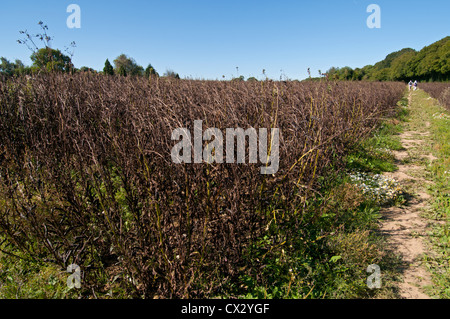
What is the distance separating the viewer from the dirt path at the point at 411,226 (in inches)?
99.3

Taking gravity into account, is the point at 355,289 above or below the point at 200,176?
below

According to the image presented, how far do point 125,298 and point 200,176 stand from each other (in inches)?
49.1

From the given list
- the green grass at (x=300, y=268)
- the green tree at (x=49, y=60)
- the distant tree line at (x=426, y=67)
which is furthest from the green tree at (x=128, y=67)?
the distant tree line at (x=426, y=67)

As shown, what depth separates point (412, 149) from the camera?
7.13 m

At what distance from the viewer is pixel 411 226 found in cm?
353

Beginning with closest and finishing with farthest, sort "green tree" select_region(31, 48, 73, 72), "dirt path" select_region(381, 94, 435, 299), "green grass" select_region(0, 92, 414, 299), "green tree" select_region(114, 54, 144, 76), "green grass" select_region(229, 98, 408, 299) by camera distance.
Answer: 1. "green grass" select_region(0, 92, 414, 299)
2. "green grass" select_region(229, 98, 408, 299)
3. "dirt path" select_region(381, 94, 435, 299)
4. "green tree" select_region(31, 48, 73, 72)
5. "green tree" select_region(114, 54, 144, 76)

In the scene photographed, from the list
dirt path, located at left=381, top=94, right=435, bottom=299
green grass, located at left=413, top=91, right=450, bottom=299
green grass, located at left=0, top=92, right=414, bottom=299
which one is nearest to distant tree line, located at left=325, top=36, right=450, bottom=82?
green grass, located at left=413, top=91, right=450, bottom=299

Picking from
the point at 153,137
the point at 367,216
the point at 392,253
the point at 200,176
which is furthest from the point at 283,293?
the point at 367,216

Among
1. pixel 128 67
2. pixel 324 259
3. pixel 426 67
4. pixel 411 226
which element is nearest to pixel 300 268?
pixel 324 259

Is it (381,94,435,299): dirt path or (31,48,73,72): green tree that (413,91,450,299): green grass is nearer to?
(381,94,435,299): dirt path

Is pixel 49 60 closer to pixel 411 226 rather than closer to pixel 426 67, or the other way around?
pixel 411 226

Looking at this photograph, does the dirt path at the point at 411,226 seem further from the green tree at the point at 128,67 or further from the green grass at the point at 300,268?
the green tree at the point at 128,67

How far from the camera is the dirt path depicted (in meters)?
2.52

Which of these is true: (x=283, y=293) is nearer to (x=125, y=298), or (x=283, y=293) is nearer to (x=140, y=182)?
(x=125, y=298)
